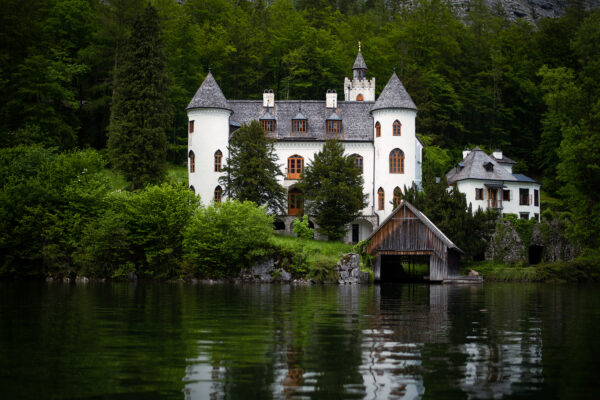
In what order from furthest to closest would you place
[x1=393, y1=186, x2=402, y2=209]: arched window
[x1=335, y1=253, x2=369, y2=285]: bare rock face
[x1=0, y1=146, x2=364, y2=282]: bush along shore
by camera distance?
1. [x1=393, y1=186, x2=402, y2=209]: arched window
2. [x1=335, y1=253, x2=369, y2=285]: bare rock face
3. [x1=0, y1=146, x2=364, y2=282]: bush along shore

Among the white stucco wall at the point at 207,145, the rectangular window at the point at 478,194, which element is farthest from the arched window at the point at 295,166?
the rectangular window at the point at 478,194

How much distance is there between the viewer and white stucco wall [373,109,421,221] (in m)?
59.4

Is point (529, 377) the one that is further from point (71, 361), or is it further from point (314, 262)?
point (314, 262)

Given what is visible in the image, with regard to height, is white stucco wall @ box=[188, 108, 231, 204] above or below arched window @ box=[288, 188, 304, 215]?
above

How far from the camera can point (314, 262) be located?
45.4 metres

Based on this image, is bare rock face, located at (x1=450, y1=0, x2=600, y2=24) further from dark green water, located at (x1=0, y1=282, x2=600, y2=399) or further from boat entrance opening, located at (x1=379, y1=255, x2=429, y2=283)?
dark green water, located at (x1=0, y1=282, x2=600, y2=399)

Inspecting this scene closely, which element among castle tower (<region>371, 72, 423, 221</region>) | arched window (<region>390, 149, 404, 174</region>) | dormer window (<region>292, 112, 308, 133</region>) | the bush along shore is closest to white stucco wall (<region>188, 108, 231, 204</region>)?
dormer window (<region>292, 112, 308, 133</region>)

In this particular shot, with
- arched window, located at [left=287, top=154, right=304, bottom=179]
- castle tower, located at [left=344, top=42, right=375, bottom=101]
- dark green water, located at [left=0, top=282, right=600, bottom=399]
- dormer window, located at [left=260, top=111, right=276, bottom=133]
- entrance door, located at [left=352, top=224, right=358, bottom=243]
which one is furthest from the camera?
castle tower, located at [left=344, top=42, right=375, bottom=101]

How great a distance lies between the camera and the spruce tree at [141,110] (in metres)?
54.1

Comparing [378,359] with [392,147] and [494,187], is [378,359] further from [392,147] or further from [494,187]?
[494,187]

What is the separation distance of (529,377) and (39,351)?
29.1ft

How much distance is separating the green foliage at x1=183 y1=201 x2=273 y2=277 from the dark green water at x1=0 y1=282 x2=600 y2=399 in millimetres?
22534

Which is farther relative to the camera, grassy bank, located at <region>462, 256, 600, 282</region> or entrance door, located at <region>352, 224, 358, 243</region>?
entrance door, located at <region>352, 224, 358, 243</region>

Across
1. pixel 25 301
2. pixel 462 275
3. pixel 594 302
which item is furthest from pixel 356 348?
pixel 462 275
